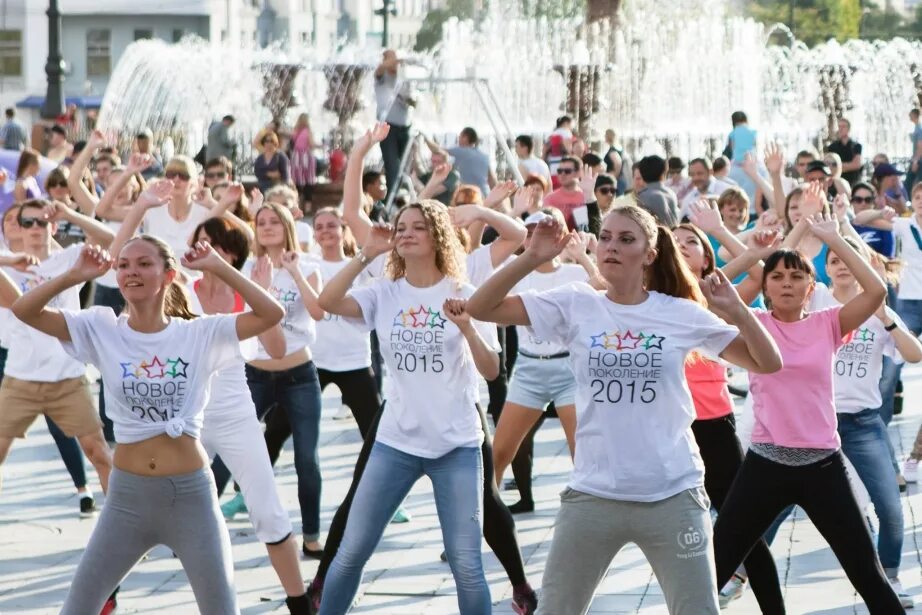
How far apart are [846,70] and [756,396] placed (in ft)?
84.3

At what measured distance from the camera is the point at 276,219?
29.5ft

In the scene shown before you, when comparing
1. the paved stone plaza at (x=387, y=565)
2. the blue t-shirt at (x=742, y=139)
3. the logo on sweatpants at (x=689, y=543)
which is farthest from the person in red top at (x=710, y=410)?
the blue t-shirt at (x=742, y=139)

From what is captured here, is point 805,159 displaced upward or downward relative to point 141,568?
upward

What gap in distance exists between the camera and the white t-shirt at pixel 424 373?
22.0 ft

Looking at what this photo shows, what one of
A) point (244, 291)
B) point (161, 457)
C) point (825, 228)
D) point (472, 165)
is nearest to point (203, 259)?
point (244, 291)

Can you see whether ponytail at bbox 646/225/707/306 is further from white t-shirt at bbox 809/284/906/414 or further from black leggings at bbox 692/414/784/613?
white t-shirt at bbox 809/284/906/414

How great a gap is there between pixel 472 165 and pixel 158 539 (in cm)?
1347

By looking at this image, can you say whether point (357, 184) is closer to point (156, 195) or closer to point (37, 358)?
point (156, 195)

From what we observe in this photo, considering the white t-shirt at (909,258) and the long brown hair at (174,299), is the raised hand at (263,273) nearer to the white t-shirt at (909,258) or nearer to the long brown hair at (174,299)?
the long brown hair at (174,299)

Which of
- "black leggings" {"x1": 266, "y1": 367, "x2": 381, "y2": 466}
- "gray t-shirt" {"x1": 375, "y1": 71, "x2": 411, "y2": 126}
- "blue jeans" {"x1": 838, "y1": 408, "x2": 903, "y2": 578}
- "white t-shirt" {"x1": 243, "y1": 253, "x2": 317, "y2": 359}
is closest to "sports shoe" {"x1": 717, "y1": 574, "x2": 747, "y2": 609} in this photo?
"blue jeans" {"x1": 838, "y1": 408, "x2": 903, "y2": 578}

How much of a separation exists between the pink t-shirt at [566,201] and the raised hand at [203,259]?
308 inches

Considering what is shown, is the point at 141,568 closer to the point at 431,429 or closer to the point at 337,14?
the point at 431,429

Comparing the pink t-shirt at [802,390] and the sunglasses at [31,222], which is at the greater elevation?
the sunglasses at [31,222]

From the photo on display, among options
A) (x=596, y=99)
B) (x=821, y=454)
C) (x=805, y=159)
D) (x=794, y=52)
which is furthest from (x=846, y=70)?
(x=821, y=454)
